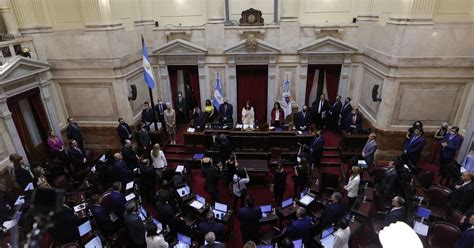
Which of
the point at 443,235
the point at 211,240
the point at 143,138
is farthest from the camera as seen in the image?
the point at 143,138

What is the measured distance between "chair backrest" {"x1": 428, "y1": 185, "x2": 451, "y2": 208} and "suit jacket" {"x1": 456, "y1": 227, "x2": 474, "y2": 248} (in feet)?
5.96

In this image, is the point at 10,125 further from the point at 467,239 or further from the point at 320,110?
the point at 467,239

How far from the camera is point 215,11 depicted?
11.4 m

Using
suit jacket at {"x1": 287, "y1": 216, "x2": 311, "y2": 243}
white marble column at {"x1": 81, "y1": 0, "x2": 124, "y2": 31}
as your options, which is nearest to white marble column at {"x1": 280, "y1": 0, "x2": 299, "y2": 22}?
white marble column at {"x1": 81, "y1": 0, "x2": 124, "y2": 31}

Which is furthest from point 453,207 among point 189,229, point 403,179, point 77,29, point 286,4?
point 77,29

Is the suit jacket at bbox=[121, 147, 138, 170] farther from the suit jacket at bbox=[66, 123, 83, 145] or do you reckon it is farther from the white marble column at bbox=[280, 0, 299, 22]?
the white marble column at bbox=[280, 0, 299, 22]

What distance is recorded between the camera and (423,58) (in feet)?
27.1

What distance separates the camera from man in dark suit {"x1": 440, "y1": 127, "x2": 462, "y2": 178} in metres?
7.99

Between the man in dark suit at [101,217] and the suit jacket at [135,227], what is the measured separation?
61cm

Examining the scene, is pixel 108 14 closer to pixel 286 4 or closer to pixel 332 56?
pixel 286 4

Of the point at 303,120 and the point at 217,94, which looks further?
the point at 217,94

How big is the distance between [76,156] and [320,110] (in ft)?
28.5

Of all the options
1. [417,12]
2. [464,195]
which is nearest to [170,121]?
[417,12]

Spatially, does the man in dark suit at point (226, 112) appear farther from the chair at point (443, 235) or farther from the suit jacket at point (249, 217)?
the chair at point (443, 235)
